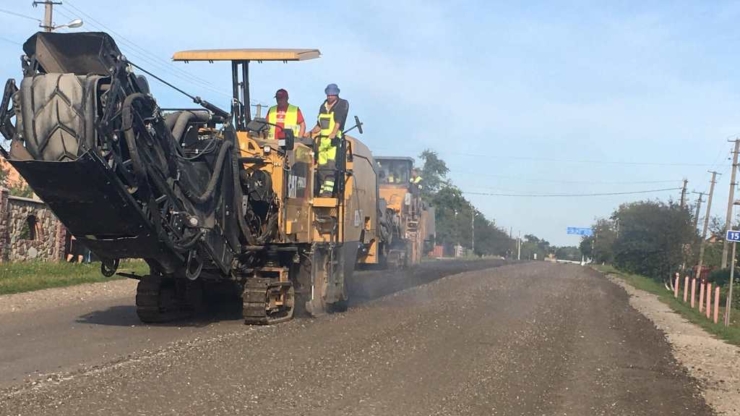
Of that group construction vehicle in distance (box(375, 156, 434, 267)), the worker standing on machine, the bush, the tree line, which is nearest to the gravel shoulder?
the worker standing on machine

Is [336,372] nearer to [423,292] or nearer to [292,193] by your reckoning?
[292,193]

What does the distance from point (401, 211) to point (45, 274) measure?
13684 mm

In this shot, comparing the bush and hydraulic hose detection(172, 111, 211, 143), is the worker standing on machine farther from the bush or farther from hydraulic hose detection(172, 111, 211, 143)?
the bush

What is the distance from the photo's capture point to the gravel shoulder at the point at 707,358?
9242 millimetres

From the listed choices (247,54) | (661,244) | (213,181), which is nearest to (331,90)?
(247,54)

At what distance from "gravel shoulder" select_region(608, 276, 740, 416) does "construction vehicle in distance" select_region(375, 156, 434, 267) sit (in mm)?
9792

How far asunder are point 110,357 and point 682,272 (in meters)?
36.6

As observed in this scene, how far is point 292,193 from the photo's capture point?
13703mm

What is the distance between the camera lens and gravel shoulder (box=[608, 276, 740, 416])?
924 cm

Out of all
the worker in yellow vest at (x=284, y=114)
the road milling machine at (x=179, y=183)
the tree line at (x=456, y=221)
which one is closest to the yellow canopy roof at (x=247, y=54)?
the road milling machine at (x=179, y=183)

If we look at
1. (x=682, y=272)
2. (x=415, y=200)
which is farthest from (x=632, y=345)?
(x=682, y=272)

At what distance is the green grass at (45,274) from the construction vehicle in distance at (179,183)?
622 cm

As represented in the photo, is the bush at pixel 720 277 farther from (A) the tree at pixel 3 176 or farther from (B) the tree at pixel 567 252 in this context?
(B) the tree at pixel 567 252

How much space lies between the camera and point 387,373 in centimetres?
894
